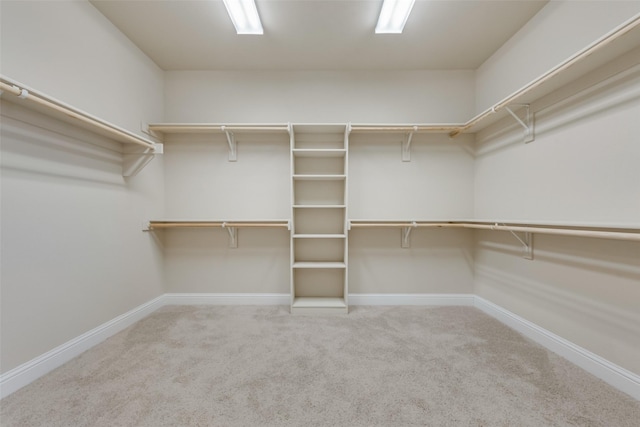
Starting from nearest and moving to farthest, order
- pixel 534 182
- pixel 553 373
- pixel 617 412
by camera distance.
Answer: pixel 617 412 → pixel 553 373 → pixel 534 182

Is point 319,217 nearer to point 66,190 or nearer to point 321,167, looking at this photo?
point 321,167

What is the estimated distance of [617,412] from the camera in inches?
46.6

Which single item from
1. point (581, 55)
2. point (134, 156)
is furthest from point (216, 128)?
point (581, 55)

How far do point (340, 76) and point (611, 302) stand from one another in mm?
2820

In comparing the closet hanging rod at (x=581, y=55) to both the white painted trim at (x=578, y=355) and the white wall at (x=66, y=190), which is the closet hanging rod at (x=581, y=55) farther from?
the white wall at (x=66, y=190)

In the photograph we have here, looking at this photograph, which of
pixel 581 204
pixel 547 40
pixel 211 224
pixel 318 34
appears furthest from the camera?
pixel 211 224

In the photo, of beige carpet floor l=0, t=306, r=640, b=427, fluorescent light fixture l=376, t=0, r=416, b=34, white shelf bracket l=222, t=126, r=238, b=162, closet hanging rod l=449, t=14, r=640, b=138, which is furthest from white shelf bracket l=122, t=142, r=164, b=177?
closet hanging rod l=449, t=14, r=640, b=138

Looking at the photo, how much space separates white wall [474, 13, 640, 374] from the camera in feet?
4.31

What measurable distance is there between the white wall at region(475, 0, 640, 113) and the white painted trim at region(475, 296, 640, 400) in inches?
77.7

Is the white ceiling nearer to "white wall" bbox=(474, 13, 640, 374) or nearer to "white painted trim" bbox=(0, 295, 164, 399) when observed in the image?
"white wall" bbox=(474, 13, 640, 374)

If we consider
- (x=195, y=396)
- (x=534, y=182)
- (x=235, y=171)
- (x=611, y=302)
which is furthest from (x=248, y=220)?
(x=611, y=302)

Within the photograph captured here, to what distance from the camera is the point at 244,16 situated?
1.87 m

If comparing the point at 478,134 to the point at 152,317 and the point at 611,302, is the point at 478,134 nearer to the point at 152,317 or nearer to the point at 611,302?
the point at 611,302

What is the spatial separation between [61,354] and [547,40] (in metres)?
4.10
